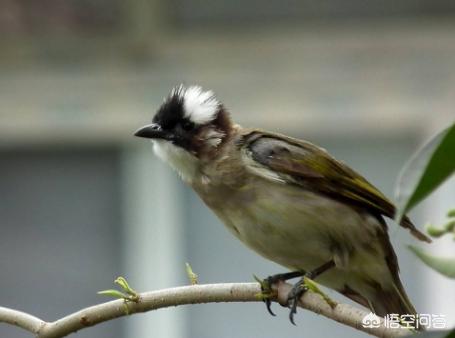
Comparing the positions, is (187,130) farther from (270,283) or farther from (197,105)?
(270,283)

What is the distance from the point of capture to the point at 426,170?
5.70 ft

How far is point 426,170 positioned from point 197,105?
1785 millimetres

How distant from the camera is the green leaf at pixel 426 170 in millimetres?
1685

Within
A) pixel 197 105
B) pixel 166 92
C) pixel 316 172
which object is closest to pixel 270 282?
pixel 316 172

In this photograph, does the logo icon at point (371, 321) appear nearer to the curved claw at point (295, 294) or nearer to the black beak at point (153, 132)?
the curved claw at point (295, 294)

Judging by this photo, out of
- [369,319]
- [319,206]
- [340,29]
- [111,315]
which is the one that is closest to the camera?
[369,319]

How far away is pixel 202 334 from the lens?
6.88 meters

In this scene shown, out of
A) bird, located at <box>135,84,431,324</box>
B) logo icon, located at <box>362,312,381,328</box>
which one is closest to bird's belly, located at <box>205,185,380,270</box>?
bird, located at <box>135,84,431,324</box>

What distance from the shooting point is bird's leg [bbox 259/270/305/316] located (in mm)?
2551

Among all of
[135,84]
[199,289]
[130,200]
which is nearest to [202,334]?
[130,200]

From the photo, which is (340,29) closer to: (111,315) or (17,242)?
(17,242)

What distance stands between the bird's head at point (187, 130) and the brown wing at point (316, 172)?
4.3 inches

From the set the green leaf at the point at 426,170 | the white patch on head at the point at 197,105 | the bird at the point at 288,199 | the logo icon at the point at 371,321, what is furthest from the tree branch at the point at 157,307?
the white patch on head at the point at 197,105

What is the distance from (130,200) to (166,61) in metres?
0.80
